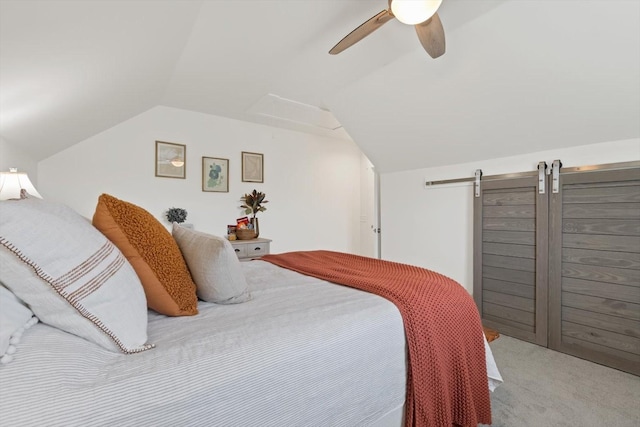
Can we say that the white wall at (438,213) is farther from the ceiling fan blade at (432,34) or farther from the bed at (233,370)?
the bed at (233,370)

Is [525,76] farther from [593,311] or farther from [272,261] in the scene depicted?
[272,261]

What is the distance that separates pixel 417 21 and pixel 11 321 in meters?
1.98

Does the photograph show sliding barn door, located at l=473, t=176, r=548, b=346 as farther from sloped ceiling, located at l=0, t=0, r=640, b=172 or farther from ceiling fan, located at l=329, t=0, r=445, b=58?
ceiling fan, located at l=329, t=0, r=445, b=58

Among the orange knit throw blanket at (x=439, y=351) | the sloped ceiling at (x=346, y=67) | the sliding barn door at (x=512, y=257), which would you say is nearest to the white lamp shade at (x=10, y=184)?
the sloped ceiling at (x=346, y=67)

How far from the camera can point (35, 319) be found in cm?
70

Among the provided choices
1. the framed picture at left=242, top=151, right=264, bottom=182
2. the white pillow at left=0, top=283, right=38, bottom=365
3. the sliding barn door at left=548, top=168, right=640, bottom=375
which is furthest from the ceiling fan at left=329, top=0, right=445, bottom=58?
the framed picture at left=242, top=151, right=264, bottom=182

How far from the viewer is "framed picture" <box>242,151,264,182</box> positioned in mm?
3912

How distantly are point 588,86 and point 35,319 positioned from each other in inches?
116

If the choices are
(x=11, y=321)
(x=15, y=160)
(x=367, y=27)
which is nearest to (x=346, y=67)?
(x=367, y=27)

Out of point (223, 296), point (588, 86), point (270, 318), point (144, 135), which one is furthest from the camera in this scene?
point (144, 135)

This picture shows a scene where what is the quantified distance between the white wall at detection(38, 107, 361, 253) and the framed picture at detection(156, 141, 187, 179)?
0.18 feet

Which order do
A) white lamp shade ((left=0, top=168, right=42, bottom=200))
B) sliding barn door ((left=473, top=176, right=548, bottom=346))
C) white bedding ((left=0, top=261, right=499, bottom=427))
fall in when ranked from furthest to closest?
sliding barn door ((left=473, top=176, right=548, bottom=346))
white lamp shade ((left=0, top=168, right=42, bottom=200))
white bedding ((left=0, top=261, right=499, bottom=427))

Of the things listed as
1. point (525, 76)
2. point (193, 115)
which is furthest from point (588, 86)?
point (193, 115)

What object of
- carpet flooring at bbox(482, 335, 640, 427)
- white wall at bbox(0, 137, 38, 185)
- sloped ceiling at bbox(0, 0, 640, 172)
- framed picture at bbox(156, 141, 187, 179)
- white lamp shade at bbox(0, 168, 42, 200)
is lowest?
carpet flooring at bbox(482, 335, 640, 427)
